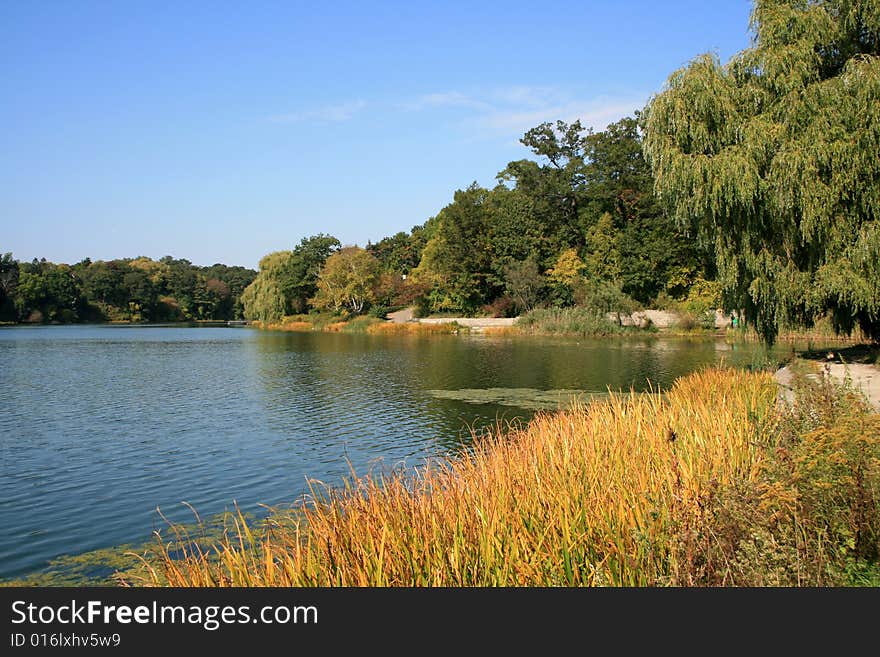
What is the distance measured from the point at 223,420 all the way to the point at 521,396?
8735 millimetres

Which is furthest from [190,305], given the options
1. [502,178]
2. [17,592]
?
[17,592]

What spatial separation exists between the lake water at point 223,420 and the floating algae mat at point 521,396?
0.31ft

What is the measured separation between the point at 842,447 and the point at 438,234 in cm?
7107

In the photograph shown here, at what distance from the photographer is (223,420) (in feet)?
58.1

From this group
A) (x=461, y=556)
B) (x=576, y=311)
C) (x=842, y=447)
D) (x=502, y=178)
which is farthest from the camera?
(x=502, y=178)

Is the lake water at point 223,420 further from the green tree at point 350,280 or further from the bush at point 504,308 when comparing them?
the green tree at point 350,280

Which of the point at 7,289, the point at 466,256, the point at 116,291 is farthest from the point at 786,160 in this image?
the point at 116,291

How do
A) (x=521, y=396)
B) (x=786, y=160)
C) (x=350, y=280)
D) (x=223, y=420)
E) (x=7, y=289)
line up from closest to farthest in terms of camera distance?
(x=786, y=160) → (x=223, y=420) → (x=521, y=396) → (x=350, y=280) → (x=7, y=289)

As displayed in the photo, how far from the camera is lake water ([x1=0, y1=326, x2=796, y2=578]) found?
1034 centimetres

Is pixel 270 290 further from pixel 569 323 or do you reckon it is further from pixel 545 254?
pixel 569 323

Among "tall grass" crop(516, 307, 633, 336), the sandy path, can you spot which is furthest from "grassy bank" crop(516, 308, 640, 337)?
the sandy path

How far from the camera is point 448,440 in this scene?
14.8 metres

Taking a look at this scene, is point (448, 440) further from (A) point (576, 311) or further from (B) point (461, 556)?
(A) point (576, 311)

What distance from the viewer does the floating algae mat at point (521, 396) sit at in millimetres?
19125
